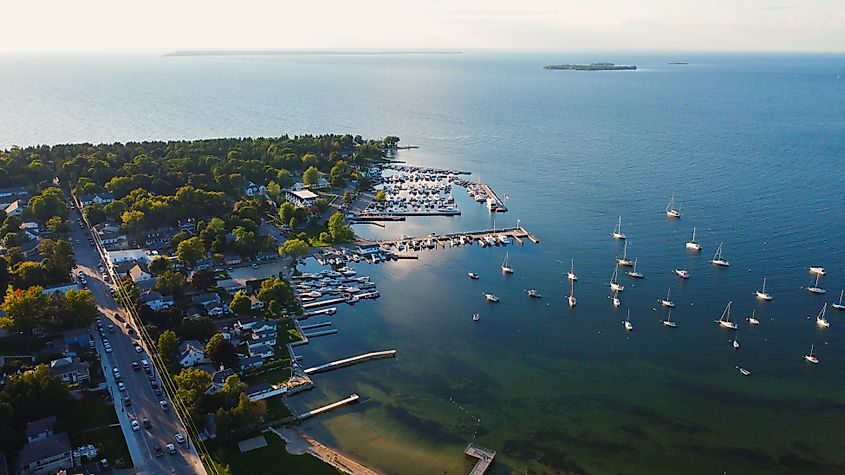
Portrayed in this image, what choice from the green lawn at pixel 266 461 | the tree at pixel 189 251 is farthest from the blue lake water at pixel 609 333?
the tree at pixel 189 251

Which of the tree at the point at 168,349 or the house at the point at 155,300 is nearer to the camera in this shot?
the tree at the point at 168,349

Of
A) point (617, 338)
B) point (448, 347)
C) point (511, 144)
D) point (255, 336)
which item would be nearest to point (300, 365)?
point (255, 336)

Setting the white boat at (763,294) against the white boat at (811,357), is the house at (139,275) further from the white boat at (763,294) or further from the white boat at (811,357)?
the white boat at (763,294)

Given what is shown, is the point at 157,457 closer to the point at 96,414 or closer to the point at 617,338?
the point at 96,414

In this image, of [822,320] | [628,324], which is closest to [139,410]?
[628,324]

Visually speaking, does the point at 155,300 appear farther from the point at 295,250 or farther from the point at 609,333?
the point at 609,333

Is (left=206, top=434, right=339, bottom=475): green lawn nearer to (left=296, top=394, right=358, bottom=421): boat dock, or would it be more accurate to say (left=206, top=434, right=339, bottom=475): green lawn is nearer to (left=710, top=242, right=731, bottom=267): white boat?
(left=296, top=394, right=358, bottom=421): boat dock

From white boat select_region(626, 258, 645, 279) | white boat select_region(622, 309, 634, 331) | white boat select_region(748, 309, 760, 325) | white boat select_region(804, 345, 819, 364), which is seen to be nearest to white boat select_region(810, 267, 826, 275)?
white boat select_region(748, 309, 760, 325)
